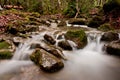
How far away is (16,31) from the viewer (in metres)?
12.9

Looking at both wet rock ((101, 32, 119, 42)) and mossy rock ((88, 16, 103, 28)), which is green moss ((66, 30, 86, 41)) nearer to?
wet rock ((101, 32, 119, 42))

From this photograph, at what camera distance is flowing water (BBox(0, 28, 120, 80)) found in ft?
23.6

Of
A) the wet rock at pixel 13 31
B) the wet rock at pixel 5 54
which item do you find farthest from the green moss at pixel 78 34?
the wet rock at pixel 13 31

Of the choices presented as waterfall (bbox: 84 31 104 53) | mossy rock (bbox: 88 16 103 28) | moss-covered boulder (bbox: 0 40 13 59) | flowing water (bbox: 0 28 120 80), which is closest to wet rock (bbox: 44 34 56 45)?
flowing water (bbox: 0 28 120 80)

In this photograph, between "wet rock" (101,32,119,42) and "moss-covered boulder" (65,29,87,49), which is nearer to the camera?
"moss-covered boulder" (65,29,87,49)

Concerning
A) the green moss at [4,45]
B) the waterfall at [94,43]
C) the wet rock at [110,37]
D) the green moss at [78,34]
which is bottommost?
the waterfall at [94,43]

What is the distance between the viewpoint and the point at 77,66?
834 cm

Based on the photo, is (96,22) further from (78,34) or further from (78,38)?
(78,38)

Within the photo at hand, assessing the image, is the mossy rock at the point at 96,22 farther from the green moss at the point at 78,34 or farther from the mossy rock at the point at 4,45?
the mossy rock at the point at 4,45

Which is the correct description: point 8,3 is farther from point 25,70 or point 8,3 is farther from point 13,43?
point 25,70

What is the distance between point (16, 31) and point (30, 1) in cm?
1824

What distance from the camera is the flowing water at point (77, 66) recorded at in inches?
283

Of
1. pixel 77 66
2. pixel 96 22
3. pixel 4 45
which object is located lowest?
pixel 77 66

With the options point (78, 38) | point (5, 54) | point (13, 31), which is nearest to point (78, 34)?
point (78, 38)
